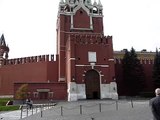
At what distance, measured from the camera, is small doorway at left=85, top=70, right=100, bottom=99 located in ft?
133

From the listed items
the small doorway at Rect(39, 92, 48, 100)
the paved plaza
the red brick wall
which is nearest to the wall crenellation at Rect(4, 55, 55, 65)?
the red brick wall

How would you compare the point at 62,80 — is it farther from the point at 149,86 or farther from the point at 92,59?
the point at 149,86

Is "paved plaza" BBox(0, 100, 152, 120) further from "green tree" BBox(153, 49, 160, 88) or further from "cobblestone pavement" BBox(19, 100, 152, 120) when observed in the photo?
"green tree" BBox(153, 49, 160, 88)

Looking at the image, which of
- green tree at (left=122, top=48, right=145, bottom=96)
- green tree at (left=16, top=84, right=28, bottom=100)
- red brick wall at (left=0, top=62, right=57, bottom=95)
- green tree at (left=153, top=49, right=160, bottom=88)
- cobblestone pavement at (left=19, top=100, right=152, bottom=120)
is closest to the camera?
cobblestone pavement at (left=19, top=100, right=152, bottom=120)

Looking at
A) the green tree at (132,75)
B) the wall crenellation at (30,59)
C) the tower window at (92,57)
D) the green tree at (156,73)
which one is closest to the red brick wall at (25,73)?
the wall crenellation at (30,59)

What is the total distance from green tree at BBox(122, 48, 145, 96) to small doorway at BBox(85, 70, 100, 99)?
688 cm

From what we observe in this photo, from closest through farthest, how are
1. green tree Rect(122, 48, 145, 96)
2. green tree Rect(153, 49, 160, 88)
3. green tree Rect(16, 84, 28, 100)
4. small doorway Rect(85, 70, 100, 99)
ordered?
green tree Rect(16, 84, 28, 100)
small doorway Rect(85, 70, 100, 99)
green tree Rect(122, 48, 145, 96)
green tree Rect(153, 49, 160, 88)

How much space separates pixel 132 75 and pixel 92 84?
313 inches

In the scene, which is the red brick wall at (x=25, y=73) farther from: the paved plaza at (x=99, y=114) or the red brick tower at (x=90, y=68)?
the paved plaza at (x=99, y=114)

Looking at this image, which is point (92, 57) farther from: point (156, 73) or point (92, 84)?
point (156, 73)

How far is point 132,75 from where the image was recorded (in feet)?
148

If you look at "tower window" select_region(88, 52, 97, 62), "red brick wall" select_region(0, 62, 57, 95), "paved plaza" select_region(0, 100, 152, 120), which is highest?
"tower window" select_region(88, 52, 97, 62)

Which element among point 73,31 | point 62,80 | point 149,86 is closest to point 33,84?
point 62,80

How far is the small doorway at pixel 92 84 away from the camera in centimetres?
4059
